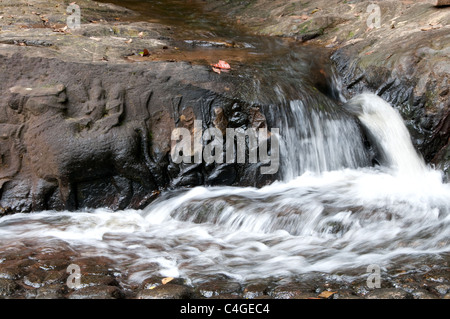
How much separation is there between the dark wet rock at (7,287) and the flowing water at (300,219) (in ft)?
2.62

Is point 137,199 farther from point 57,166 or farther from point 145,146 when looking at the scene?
point 57,166

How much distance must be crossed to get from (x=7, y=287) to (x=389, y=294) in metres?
2.75

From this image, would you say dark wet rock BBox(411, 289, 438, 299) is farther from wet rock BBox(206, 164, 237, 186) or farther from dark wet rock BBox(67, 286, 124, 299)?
Answer: wet rock BBox(206, 164, 237, 186)

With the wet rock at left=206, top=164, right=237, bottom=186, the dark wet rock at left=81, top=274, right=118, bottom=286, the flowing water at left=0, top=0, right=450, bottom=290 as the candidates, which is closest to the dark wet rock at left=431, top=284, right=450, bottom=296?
the flowing water at left=0, top=0, right=450, bottom=290

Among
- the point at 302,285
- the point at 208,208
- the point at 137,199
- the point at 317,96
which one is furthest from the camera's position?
the point at 317,96

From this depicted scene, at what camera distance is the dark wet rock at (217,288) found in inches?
134

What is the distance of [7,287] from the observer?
3.35 meters

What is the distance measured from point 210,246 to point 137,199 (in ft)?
4.61

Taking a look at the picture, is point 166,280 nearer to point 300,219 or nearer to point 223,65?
point 300,219

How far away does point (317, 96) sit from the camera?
6297 millimetres

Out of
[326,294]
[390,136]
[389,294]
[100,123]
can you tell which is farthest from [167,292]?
[390,136]

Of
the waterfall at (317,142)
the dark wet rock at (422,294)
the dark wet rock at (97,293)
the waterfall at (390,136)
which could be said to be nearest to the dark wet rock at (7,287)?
the dark wet rock at (97,293)

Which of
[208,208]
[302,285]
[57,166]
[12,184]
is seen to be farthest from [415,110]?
[12,184]

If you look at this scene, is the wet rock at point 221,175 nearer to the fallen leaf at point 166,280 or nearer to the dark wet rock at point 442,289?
the fallen leaf at point 166,280
